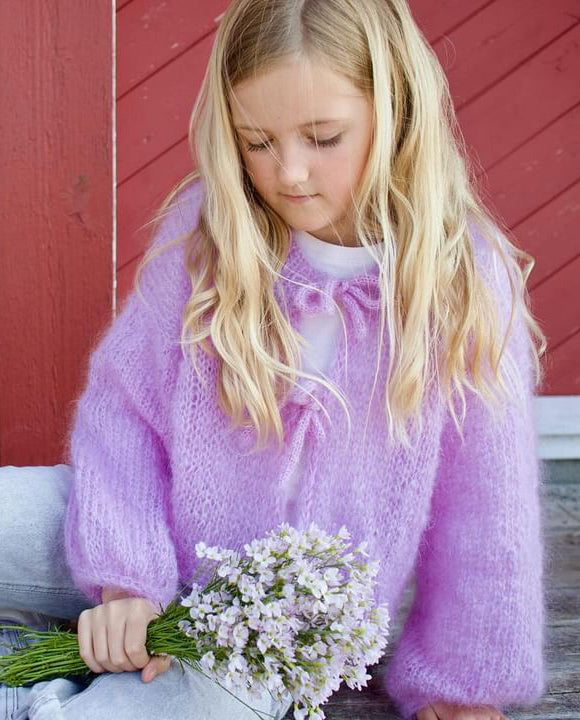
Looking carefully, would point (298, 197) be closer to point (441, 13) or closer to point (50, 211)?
point (50, 211)

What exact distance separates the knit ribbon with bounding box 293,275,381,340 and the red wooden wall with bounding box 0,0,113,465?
25.1 inches

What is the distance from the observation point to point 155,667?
1418 millimetres

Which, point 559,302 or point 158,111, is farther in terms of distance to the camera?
point 559,302

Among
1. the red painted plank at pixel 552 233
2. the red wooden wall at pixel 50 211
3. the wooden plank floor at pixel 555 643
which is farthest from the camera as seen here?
the red painted plank at pixel 552 233

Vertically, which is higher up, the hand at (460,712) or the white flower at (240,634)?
the white flower at (240,634)

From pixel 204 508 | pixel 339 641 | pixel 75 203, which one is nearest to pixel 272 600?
pixel 339 641

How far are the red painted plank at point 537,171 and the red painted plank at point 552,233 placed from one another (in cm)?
3

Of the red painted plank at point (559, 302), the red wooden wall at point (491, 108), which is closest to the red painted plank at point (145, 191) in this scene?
the red wooden wall at point (491, 108)

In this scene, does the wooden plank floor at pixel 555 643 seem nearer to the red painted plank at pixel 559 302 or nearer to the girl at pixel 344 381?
the girl at pixel 344 381

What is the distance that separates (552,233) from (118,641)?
1.92m

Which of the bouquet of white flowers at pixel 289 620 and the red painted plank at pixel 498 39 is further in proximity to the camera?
the red painted plank at pixel 498 39

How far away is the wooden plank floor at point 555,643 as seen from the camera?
1649mm

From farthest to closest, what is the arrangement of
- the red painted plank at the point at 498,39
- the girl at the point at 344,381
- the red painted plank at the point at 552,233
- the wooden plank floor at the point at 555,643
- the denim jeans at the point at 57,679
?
the red painted plank at the point at 552,233
the red painted plank at the point at 498,39
the wooden plank floor at the point at 555,643
the girl at the point at 344,381
the denim jeans at the point at 57,679

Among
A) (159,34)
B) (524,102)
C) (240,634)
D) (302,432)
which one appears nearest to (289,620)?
(240,634)
